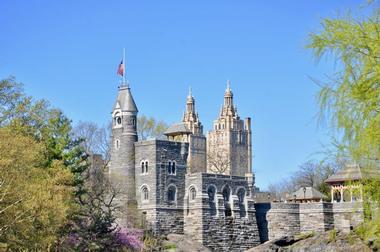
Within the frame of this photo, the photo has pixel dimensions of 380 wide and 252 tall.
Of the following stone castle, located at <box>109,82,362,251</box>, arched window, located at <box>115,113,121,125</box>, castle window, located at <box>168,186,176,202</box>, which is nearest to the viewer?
stone castle, located at <box>109,82,362,251</box>

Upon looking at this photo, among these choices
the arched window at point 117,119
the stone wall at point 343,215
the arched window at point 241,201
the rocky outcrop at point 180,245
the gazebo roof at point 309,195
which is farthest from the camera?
the gazebo roof at point 309,195

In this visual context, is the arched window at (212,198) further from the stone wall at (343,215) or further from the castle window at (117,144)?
the stone wall at (343,215)

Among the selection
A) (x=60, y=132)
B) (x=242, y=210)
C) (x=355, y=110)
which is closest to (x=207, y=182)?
(x=242, y=210)

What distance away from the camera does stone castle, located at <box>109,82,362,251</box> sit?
157ft

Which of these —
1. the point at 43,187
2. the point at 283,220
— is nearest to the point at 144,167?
the point at 283,220

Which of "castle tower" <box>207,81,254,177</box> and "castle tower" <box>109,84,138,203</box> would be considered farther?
"castle tower" <box>207,81,254,177</box>

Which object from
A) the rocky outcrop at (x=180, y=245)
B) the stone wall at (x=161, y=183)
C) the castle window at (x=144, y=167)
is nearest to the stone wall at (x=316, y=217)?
the rocky outcrop at (x=180, y=245)

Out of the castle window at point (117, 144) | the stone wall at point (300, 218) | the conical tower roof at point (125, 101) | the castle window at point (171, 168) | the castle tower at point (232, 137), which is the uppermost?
the castle tower at point (232, 137)

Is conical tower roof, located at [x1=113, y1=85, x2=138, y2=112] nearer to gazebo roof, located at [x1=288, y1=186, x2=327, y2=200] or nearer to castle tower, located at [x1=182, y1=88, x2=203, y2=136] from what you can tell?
gazebo roof, located at [x1=288, y1=186, x2=327, y2=200]

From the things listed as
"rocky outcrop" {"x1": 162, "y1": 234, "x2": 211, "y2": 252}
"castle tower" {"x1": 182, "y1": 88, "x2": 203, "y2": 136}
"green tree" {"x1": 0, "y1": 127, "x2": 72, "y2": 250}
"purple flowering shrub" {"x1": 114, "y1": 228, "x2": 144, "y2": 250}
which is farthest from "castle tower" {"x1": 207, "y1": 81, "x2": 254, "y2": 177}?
"green tree" {"x1": 0, "y1": 127, "x2": 72, "y2": 250}

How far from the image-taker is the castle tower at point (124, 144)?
48.6 metres

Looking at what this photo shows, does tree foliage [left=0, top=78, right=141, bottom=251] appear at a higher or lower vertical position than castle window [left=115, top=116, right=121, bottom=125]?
lower

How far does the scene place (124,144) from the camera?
4884cm

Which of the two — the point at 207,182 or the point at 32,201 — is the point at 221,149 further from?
the point at 32,201
